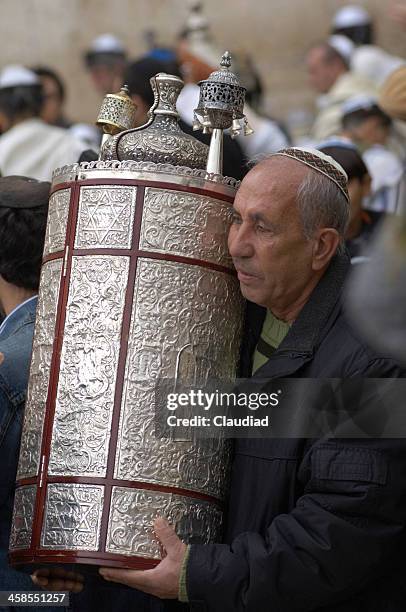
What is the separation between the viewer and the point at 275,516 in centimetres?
384

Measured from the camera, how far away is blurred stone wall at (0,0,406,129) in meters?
12.6

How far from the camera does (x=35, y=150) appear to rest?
302 inches

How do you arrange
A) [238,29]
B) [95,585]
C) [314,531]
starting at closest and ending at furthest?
[314,531] → [95,585] → [238,29]

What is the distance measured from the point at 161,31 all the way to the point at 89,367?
1015 centimetres

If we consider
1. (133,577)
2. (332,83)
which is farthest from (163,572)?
(332,83)

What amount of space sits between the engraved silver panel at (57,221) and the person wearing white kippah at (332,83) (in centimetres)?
432

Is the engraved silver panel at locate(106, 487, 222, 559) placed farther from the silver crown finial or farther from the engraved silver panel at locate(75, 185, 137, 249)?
the silver crown finial

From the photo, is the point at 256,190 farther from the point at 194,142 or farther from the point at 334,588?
the point at 334,588

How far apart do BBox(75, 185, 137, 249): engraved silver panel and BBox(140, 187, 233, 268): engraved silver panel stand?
0.04 meters

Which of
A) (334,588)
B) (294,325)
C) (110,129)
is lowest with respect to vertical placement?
(334,588)

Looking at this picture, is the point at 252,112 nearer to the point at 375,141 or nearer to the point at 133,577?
the point at 375,141

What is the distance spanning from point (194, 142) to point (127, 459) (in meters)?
0.93

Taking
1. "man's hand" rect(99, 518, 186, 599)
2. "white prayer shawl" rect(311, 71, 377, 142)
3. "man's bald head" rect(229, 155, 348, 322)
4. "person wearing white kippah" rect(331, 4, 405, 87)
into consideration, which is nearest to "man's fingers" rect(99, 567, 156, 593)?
"man's hand" rect(99, 518, 186, 599)

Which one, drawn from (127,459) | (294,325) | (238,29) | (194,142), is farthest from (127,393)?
(238,29)
